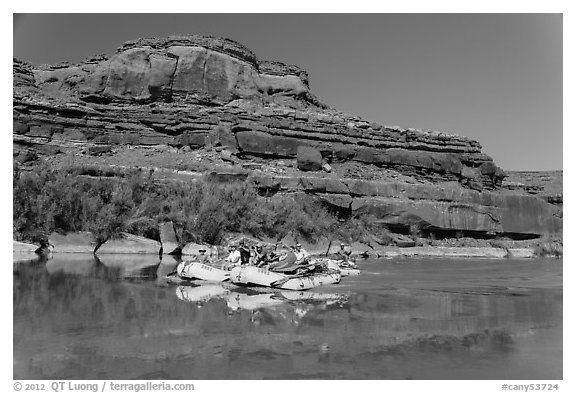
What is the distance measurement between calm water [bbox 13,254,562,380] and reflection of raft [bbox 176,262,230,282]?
755 mm

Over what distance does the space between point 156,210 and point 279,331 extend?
17.3 meters

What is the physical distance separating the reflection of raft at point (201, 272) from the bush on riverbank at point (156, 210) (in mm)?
9246

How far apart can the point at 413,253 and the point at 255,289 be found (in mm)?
15386

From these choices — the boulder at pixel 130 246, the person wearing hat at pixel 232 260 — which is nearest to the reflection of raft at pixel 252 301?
the person wearing hat at pixel 232 260

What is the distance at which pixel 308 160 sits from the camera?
1145 inches

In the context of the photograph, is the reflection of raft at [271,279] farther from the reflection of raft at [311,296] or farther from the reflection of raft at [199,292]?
the reflection of raft at [199,292]

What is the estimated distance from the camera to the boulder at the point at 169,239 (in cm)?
2045

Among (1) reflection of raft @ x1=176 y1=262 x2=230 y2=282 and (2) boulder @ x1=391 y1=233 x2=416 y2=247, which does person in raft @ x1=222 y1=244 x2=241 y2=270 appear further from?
(2) boulder @ x1=391 y1=233 x2=416 y2=247

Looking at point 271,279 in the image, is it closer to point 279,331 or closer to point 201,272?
point 201,272

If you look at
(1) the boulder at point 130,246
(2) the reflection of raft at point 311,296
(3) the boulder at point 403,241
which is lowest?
(3) the boulder at point 403,241

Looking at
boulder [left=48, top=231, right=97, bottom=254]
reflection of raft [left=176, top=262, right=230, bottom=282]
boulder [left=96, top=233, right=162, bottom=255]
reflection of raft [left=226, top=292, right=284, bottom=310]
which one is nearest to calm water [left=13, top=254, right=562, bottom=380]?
reflection of raft [left=226, top=292, right=284, bottom=310]

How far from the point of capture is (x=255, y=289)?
416 inches

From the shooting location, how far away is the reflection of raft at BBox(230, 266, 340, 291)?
35.1 feet
